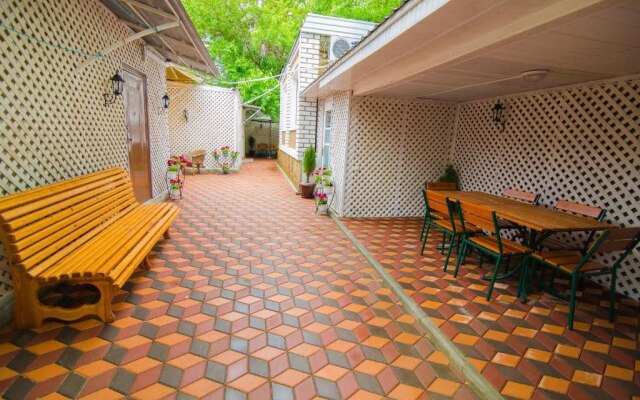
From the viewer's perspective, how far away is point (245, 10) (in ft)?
59.8

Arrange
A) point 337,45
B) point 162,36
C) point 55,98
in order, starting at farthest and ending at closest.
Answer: point 337,45 → point 162,36 → point 55,98

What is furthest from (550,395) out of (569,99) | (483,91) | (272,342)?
(483,91)

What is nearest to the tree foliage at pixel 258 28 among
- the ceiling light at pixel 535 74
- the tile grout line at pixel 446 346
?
the ceiling light at pixel 535 74

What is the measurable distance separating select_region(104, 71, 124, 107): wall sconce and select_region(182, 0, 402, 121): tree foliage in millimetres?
11768

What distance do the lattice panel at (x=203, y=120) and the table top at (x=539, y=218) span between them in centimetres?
969

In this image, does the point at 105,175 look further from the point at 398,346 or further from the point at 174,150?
the point at 174,150

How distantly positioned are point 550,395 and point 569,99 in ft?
12.6

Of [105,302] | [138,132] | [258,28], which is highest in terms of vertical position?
[258,28]

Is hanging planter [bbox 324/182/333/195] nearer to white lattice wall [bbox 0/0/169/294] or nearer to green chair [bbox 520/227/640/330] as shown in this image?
white lattice wall [bbox 0/0/169/294]

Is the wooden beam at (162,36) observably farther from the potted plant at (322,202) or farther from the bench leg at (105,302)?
the bench leg at (105,302)

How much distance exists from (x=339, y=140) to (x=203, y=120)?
7214 mm

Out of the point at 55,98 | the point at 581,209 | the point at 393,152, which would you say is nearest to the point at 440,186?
the point at 393,152

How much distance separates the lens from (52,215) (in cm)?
262

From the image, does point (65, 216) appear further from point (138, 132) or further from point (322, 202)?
point (322, 202)
